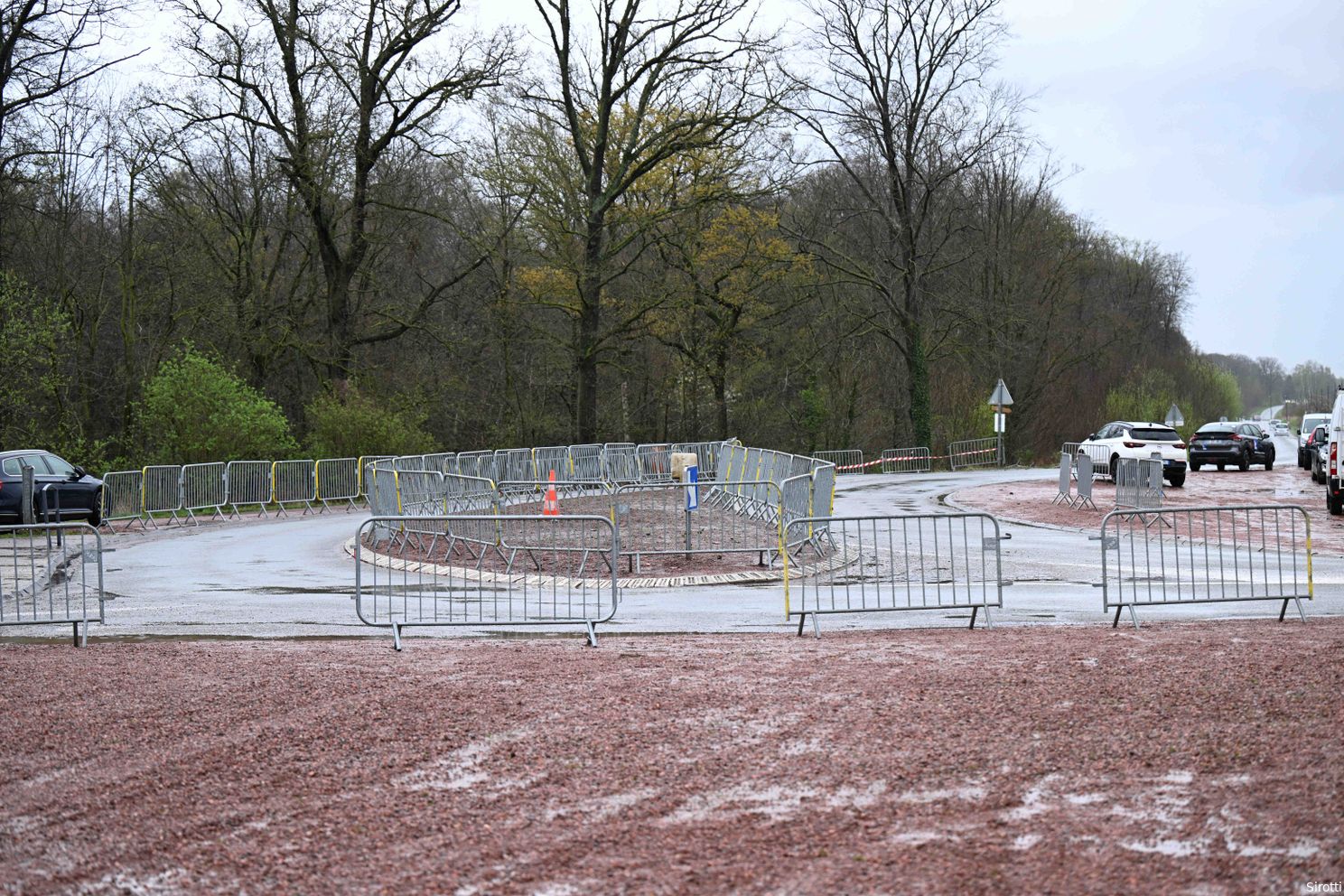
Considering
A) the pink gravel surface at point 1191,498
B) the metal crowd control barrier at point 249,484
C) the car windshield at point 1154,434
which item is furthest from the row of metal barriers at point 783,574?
the car windshield at point 1154,434

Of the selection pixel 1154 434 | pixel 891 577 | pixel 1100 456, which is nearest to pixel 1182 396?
pixel 1100 456

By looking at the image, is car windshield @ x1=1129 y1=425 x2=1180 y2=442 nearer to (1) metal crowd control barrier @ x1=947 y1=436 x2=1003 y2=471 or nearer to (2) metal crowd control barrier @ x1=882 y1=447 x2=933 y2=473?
(2) metal crowd control barrier @ x1=882 y1=447 x2=933 y2=473

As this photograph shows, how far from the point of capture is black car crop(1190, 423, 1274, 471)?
141ft

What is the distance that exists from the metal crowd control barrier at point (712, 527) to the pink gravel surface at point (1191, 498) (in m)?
6.31

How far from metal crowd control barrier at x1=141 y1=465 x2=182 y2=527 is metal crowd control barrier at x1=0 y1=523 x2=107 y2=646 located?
19.0 feet

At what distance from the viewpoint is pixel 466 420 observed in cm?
4872

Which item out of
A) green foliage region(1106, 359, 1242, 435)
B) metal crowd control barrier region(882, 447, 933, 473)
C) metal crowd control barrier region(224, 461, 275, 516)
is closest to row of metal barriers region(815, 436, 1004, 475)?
metal crowd control barrier region(882, 447, 933, 473)

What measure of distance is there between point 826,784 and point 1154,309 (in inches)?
3347

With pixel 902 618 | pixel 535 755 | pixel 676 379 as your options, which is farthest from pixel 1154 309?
pixel 535 755

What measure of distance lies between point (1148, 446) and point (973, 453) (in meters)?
20.0

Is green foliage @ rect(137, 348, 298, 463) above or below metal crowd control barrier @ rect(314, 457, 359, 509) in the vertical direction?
above

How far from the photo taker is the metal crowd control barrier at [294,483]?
102 feet

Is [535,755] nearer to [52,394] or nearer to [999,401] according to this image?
[52,394]

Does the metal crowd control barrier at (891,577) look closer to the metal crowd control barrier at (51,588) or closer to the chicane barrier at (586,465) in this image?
the metal crowd control barrier at (51,588)
